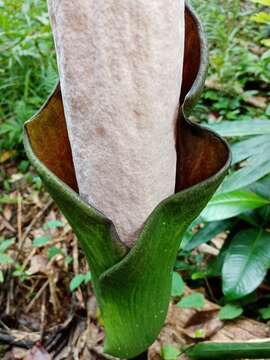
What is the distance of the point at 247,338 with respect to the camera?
981 millimetres

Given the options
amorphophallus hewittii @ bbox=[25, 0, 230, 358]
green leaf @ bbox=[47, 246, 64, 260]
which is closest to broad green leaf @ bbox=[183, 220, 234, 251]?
green leaf @ bbox=[47, 246, 64, 260]

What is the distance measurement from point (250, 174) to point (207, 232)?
0.24 meters

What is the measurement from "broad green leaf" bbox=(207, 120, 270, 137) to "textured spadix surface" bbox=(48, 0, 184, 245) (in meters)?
0.58

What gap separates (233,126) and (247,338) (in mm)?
433

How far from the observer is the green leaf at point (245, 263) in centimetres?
99

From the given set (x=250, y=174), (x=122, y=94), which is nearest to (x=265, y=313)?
(x=250, y=174)

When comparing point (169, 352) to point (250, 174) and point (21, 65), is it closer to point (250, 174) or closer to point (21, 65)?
point (250, 174)

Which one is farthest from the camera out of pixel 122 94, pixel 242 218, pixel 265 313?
pixel 242 218

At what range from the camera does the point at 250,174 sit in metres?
0.92

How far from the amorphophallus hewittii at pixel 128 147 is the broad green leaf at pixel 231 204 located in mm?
472

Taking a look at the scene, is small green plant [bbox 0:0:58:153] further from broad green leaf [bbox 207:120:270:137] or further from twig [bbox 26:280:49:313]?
broad green leaf [bbox 207:120:270:137]

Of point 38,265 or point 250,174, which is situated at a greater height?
point 250,174

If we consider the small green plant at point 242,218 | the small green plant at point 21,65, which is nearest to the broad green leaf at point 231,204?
the small green plant at point 242,218

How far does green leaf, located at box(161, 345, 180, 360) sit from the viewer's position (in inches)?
36.7
